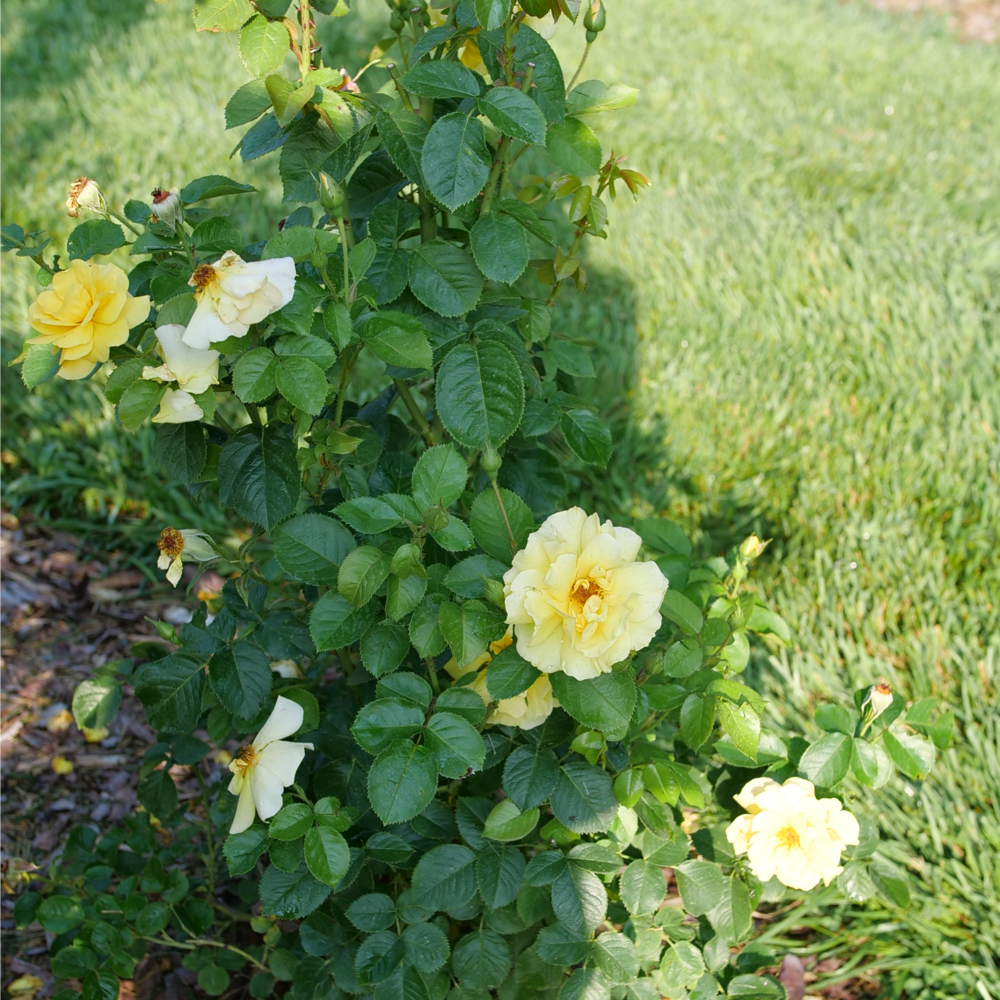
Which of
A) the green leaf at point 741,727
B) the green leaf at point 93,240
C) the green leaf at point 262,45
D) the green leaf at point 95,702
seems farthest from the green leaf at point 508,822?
the green leaf at point 262,45

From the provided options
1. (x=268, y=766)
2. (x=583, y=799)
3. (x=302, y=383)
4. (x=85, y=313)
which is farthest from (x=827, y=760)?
(x=85, y=313)

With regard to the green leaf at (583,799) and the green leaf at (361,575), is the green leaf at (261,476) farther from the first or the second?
the green leaf at (583,799)

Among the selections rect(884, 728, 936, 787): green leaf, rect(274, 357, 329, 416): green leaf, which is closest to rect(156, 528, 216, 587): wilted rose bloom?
rect(274, 357, 329, 416): green leaf

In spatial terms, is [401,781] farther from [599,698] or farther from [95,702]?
[95,702]

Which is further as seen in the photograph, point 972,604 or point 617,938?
point 972,604

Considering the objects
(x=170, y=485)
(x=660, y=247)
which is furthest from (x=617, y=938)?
(x=660, y=247)

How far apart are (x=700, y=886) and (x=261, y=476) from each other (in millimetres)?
784

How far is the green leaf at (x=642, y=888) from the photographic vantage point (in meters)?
1.19

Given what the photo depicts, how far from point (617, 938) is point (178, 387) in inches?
34.4

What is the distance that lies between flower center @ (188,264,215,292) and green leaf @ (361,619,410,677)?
0.43 m

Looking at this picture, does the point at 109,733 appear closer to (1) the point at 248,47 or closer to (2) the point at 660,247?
(1) the point at 248,47

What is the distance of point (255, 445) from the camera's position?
1.12m

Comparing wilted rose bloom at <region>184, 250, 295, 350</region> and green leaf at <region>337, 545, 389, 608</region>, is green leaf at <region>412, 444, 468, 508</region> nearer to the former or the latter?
green leaf at <region>337, 545, 389, 608</region>

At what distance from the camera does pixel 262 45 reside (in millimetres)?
1062
